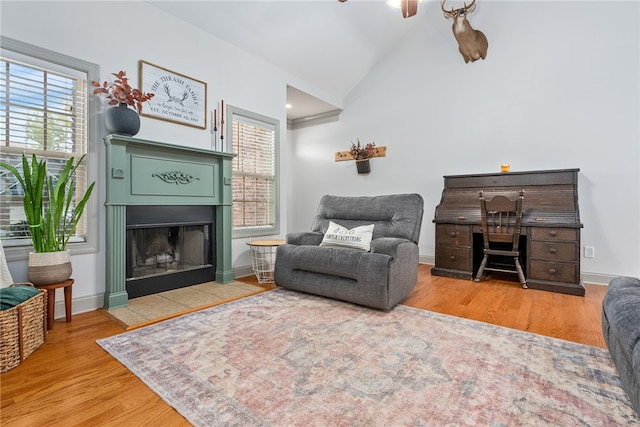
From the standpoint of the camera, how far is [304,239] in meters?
3.06

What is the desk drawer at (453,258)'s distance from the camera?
11.8 feet

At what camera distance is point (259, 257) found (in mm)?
3639

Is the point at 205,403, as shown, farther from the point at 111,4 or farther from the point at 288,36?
the point at 288,36

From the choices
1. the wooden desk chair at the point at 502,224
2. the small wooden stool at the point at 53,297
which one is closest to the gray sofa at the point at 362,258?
the wooden desk chair at the point at 502,224

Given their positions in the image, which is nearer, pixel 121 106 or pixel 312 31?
pixel 121 106

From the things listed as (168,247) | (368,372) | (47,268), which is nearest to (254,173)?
(168,247)

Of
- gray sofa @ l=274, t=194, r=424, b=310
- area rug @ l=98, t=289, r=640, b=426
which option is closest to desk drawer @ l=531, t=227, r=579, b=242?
gray sofa @ l=274, t=194, r=424, b=310

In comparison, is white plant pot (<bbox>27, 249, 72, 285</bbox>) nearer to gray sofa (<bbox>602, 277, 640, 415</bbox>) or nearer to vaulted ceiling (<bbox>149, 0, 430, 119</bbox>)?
vaulted ceiling (<bbox>149, 0, 430, 119</bbox>)

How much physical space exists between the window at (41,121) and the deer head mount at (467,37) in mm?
3876

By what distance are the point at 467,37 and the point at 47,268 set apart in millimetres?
4821

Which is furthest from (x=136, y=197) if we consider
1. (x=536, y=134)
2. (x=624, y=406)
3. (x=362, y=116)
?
(x=536, y=134)

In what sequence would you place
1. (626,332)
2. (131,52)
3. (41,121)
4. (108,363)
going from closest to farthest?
(626,332)
(108,363)
(41,121)
(131,52)

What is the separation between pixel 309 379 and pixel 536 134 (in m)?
3.90

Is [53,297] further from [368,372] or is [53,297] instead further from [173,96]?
[368,372]
